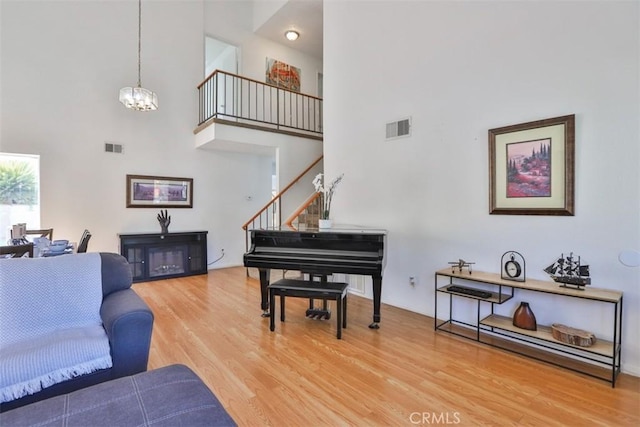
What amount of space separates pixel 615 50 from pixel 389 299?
315 centimetres

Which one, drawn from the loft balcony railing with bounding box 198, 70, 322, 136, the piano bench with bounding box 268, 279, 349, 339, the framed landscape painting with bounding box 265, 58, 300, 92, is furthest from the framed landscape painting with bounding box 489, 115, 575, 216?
the framed landscape painting with bounding box 265, 58, 300, 92

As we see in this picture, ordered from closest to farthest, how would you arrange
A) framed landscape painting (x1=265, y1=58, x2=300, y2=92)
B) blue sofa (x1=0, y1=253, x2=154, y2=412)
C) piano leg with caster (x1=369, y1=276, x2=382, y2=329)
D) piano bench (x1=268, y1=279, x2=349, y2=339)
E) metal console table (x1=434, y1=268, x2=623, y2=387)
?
1. blue sofa (x1=0, y1=253, x2=154, y2=412)
2. metal console table (x1=434, y1=268, x2=623, y2=387)
3. piano bench (x1=268, y1=279, x2=349, y2=339)
4. piano leg with caster (x1=369, y1=276, x2=382, y2=329)
5. framed landscape painting (x1=265, y1=58, x2=300, y2=92)

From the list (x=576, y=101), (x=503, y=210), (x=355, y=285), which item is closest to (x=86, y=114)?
(x=355, y=285)

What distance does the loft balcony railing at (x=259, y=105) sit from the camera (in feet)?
19.7

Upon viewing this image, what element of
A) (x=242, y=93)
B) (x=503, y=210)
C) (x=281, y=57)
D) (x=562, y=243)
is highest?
(x=281, y=57)

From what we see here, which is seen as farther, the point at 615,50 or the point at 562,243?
the point at 562,243

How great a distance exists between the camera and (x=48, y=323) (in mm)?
1907

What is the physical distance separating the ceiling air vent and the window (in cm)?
506

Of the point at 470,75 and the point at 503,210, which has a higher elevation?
the point at 470,75

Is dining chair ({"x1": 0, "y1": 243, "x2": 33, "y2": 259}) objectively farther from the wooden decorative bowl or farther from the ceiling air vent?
the wooden decorative bowl

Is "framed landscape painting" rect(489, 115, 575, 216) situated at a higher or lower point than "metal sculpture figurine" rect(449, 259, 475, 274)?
higher

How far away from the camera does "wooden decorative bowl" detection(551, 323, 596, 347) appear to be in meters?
2.30

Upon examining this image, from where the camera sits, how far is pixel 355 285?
4438mm

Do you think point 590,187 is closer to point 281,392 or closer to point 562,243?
point 562,243
